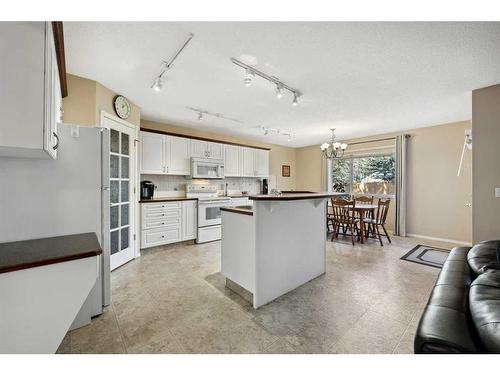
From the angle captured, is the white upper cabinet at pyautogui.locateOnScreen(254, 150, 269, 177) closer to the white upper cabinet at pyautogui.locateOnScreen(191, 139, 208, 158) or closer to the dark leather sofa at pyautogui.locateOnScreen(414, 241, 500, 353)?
the white upper cabinet at pyautogui.locateOnScreen(191, 139, 208, 158)

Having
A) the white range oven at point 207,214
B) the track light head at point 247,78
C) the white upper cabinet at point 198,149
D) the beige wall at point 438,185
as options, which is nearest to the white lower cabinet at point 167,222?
the white range oven at point 207,214

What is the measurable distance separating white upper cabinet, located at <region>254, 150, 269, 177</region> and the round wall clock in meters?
3.32

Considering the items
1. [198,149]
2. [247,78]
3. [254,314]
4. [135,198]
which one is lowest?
[254,314]

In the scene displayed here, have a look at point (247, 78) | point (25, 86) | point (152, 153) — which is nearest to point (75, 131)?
point (25, 86)

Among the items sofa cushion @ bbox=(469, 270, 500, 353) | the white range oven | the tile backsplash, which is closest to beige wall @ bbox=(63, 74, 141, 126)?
the tile backsplash

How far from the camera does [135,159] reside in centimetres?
349

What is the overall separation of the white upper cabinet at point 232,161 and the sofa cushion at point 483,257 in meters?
4.37

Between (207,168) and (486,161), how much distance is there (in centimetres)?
448

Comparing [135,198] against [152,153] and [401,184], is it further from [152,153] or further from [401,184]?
[401,184]

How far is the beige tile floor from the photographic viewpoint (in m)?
1.61

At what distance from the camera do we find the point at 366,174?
585cm
